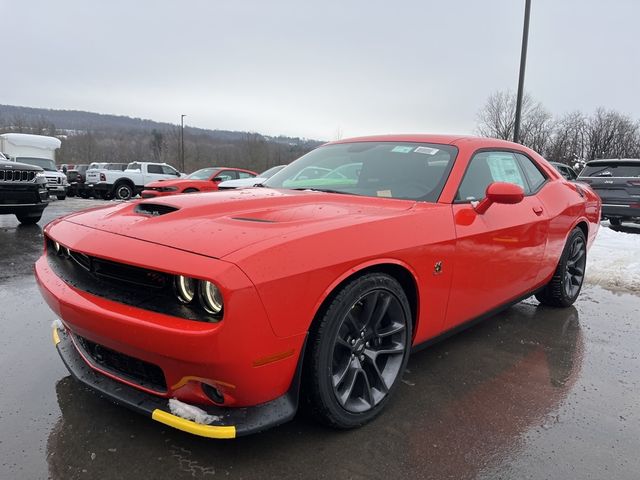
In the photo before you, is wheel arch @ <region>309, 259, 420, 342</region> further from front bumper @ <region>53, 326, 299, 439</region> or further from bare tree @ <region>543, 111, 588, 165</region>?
bare tree @ <region>543, 111, 588, 165</region>

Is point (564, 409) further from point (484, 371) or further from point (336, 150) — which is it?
point (336, 150)

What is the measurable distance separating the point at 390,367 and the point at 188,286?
115 centimetres

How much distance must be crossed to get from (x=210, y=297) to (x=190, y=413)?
476mm

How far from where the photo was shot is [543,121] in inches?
1634

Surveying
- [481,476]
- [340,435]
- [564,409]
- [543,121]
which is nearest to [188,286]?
[340,435]

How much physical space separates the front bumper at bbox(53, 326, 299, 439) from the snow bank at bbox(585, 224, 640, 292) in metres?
4.66

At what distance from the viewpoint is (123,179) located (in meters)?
19.0

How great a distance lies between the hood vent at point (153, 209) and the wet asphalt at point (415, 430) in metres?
0.98

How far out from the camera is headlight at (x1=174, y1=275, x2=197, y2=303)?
69.9 inches

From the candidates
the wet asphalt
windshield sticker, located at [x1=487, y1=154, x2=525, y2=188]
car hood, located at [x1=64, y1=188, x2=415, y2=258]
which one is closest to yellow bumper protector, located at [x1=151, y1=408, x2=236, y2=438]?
the wet asphalt

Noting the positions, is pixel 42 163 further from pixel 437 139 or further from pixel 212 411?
pixel 212 411

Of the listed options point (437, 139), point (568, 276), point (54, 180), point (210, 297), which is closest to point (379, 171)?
point (437, 139)

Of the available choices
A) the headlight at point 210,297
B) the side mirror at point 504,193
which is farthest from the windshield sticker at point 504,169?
the headlight at point 210,297

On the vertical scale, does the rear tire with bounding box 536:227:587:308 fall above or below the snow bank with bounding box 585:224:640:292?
above
